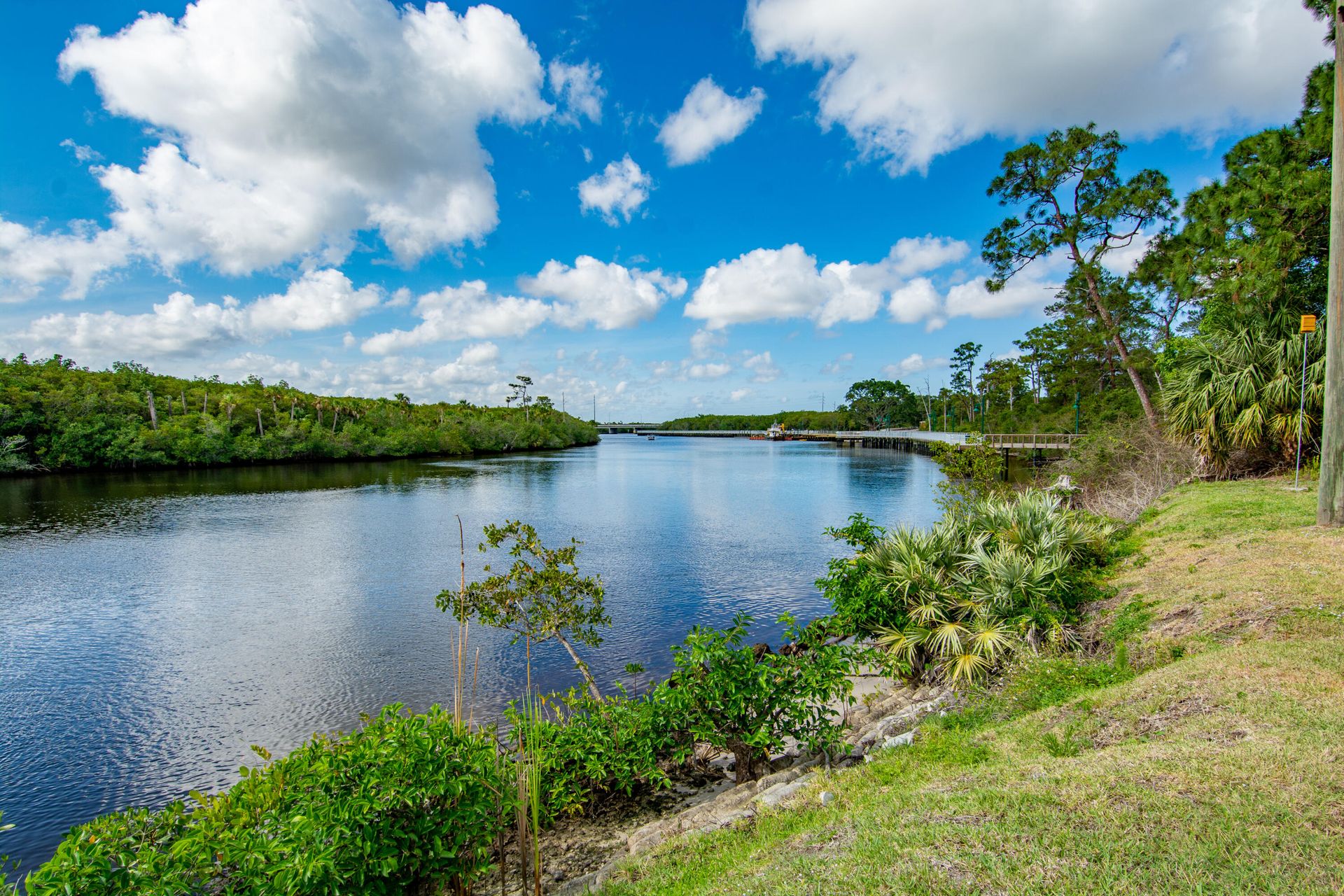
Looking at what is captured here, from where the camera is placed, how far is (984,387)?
85.4 m

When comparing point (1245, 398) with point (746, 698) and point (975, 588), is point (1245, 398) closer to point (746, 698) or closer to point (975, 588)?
point (975, 588)

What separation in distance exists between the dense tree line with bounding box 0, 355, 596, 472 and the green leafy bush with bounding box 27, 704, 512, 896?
62322mm

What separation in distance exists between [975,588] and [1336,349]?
6.43m

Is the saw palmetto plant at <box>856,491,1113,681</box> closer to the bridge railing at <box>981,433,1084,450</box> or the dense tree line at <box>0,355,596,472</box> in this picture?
the bridge railing at <box>981,433,1084,450</box>

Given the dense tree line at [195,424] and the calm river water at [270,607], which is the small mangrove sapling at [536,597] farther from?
the dense tree line at [195,424]

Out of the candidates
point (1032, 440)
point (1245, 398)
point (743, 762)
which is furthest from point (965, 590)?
point (1032, 440)

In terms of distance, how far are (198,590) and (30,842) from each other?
11.3 m

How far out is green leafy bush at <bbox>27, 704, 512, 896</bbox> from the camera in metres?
3.60

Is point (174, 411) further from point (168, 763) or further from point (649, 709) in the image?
point (649, 709)

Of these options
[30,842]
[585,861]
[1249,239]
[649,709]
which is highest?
[1249,239]

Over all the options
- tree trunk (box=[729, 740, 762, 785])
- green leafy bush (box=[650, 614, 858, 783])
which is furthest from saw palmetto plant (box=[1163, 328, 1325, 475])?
tree trunk (box=[729, 740, 762, 785])

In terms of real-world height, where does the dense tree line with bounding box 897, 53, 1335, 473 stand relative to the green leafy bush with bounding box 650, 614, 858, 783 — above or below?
above

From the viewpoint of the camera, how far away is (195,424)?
62.5m

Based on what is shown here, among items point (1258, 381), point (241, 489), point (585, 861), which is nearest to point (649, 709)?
point (585, 861)
